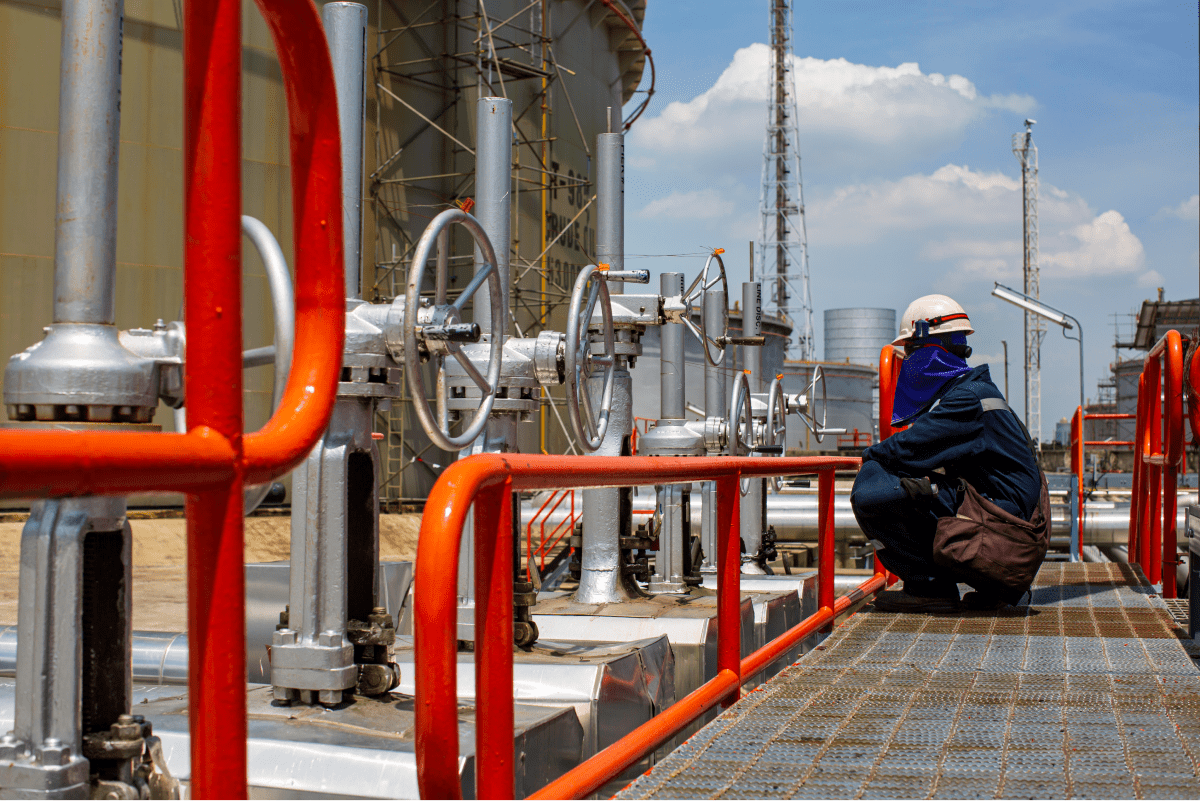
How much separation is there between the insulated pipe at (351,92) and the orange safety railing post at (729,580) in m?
1.42

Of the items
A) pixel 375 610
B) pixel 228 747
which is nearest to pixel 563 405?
pixel 375 610

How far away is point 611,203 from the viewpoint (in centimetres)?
731

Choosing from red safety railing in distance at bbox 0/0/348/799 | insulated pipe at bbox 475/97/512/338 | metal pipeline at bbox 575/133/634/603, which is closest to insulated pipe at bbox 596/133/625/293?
metal pipeline at bbox 575/133/634/603

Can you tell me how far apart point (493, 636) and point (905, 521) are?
349cm

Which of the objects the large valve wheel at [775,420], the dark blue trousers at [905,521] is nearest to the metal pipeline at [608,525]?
the dark blue trousers at [905,521]

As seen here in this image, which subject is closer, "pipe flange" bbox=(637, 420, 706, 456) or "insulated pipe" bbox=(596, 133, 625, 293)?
"insulated pipe" bbox=(596, 133, 625, 293)

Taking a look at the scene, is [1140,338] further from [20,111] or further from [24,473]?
[24,473]

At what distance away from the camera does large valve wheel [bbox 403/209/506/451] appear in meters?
Answer: 3.45

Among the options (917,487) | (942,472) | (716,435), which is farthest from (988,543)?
(716,435)

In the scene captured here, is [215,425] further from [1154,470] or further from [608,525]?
[1154,470]

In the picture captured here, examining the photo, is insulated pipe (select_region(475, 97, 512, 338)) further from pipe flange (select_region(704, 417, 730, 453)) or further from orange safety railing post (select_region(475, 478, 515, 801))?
orange safety railing post (select_region(475, 478, 515, 801))

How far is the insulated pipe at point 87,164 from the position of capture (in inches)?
88.5

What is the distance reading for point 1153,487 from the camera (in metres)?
6.34

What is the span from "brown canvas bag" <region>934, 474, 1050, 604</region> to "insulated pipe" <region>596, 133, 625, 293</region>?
2919mm
